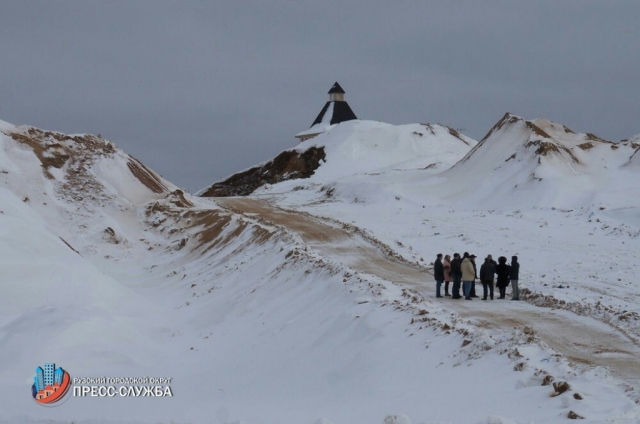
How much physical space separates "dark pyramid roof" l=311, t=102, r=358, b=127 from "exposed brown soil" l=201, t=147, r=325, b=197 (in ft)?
46.1

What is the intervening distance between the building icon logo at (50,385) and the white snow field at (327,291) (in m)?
0.17

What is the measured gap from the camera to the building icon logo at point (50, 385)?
11812mm

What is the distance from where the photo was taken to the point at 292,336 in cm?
1650

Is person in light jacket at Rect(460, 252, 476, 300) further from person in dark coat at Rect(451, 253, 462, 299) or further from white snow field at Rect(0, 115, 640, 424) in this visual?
white snow field at Rect(0, 115, 640, 424)

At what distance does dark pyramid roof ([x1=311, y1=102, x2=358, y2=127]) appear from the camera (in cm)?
8488

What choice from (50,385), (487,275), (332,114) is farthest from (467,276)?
(332,114)

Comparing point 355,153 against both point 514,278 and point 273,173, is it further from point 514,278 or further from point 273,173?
point 514,278

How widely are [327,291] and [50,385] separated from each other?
779cm

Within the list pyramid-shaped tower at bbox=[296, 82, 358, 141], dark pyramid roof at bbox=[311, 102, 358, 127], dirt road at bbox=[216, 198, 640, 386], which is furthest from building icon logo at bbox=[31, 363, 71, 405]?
dark pyramid roof at bbox=[311, 102, 358, 127]

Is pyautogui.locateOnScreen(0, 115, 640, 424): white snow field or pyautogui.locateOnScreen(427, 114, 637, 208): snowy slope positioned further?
pyautogui.locateOnScreen(427, 114, 637, 208): snowy slope

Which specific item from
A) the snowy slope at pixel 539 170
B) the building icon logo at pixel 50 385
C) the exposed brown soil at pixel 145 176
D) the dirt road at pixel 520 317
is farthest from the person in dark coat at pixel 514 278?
the exposed brown soil at pixel 145 176

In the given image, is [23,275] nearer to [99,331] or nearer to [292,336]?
[99,331]

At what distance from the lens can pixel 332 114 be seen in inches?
3356

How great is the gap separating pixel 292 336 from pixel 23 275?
7933 mm
